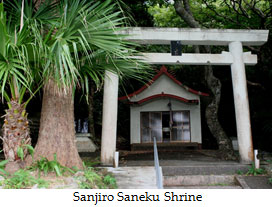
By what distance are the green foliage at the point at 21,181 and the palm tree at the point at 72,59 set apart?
74 cm

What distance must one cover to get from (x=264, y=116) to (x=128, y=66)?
8361 millimetres

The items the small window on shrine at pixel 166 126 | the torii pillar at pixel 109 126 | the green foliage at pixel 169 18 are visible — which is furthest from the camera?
the green foliage at pixel 169 18

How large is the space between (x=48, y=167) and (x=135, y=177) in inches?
75.7

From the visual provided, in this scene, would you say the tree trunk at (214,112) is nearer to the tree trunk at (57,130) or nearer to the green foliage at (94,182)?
the green foliage at (94,182)

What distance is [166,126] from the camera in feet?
37.5

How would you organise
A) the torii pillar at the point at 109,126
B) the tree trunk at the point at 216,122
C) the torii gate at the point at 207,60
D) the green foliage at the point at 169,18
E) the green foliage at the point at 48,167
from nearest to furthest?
1. the green foliage at the point at 48,167
2. the torii pillar at the point at 109,126
3. the torii gate at the point at 207,60
4. the tree trunk at the point at 216,122
5. the green foliage at the point at 169,18

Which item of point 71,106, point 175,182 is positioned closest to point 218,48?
point 175,182

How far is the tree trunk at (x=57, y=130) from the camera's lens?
16.5 feet

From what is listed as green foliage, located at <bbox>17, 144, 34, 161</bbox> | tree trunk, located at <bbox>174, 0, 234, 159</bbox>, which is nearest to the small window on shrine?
tree trunk, located at <bbox>174, 0, 234, 159</bbox>

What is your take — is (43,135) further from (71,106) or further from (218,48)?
(218,48)

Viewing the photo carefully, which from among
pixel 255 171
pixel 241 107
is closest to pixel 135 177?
pixel 255 171

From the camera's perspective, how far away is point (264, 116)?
1101 cm

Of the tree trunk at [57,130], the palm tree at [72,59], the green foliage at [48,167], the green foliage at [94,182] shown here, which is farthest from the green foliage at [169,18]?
the green foliage at [48,167]

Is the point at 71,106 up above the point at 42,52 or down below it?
below
